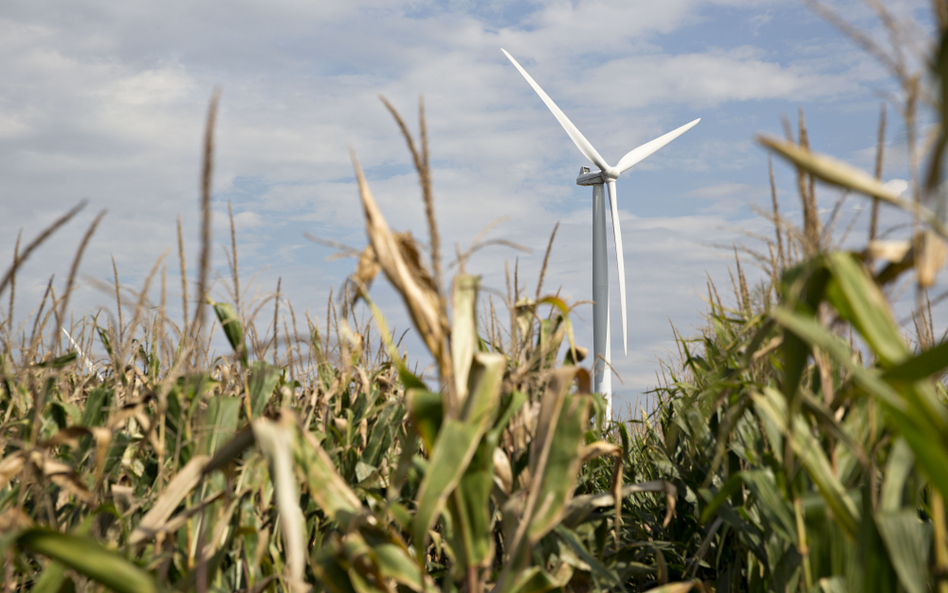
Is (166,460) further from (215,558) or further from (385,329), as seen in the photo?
(385,329)

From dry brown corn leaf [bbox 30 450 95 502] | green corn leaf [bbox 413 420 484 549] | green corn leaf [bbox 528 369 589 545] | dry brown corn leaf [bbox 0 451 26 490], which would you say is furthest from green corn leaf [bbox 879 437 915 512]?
dry brown corn leaf [bbox 0 451 26 490]

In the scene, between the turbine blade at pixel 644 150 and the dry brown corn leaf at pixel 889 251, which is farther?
the turbine blade at pixel 644 150

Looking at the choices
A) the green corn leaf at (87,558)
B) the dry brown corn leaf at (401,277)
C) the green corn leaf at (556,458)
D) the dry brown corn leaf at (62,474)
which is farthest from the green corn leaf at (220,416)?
the green corn leaf at (556,458)

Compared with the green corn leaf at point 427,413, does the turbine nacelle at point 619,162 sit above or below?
above

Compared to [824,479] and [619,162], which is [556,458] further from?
[619,162]

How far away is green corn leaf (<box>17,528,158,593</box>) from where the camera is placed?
4.52ft

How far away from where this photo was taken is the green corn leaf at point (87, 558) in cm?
138

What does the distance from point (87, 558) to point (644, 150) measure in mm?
15632

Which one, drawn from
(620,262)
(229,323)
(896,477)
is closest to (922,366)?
Answer: (896,477)

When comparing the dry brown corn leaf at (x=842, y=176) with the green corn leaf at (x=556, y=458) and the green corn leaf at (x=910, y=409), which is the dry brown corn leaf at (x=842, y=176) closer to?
the green corn leaf at (x=910, y=409)

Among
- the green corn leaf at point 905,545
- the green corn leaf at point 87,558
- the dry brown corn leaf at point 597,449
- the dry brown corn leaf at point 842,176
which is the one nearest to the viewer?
the dry brown corn leaf at point 842,176

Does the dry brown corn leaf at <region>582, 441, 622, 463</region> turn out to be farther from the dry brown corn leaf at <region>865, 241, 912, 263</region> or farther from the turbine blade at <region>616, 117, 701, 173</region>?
the turbine blade at <region>616, 117, 701, 173</region>

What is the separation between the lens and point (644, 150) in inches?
614

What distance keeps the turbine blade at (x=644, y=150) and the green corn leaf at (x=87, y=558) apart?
605 inches
